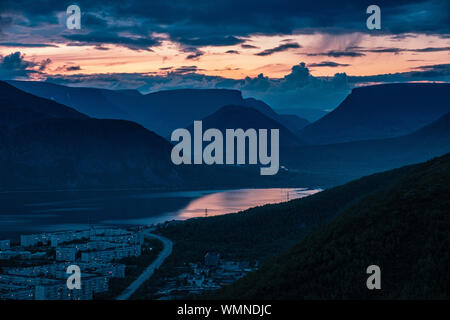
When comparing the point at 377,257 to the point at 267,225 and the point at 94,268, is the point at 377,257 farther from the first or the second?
the point at 267,225

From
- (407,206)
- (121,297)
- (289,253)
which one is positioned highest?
(407,206)

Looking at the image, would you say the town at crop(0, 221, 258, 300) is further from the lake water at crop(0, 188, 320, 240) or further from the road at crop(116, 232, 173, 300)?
the lake water at crop(0, 188, 320, 240)

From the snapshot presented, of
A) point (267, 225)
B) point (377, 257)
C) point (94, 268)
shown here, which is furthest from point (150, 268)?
point (377, 257)

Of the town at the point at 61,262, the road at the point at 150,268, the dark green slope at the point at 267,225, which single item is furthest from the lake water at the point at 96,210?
the dark green slope at the point at 267,225

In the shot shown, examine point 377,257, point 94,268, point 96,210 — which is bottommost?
point 94,268

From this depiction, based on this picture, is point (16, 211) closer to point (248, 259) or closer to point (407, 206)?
point (248, 259)

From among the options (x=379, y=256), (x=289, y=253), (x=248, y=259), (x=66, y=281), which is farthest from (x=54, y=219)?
(x=379, y=256)
